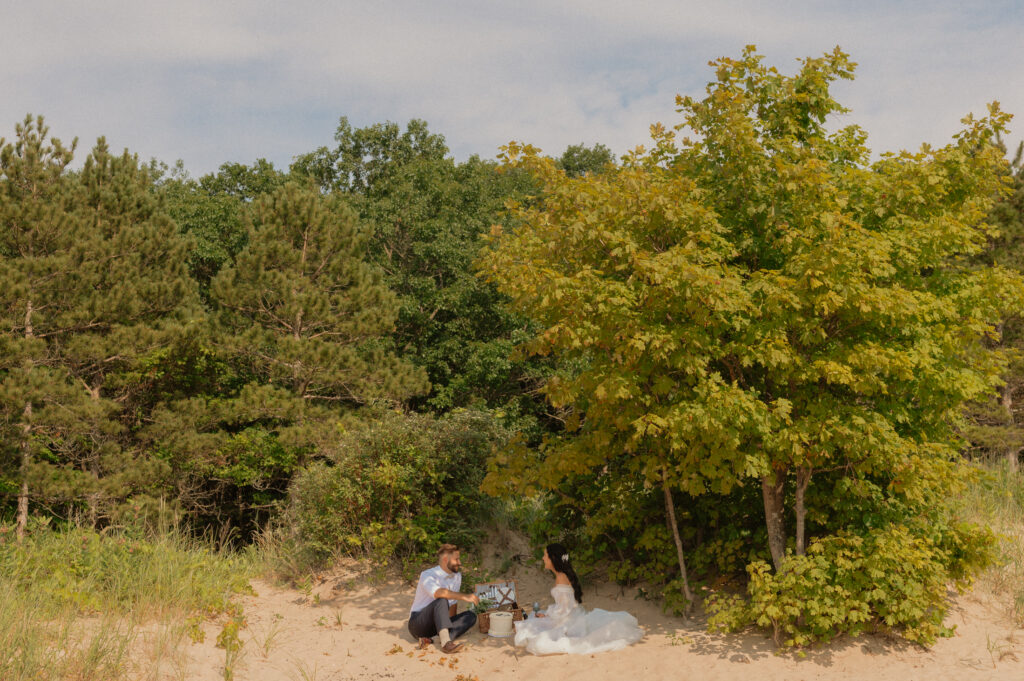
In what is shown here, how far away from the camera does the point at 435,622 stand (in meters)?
7.65

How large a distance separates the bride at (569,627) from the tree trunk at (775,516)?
1583 mm

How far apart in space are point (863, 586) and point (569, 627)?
9.10 ft

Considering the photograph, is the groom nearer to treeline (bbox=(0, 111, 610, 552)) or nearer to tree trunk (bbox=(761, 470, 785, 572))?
treeline (bbox=(0, 111, 610, 552))

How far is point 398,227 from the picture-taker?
23484 millimetres

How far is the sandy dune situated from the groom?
0.17 meters

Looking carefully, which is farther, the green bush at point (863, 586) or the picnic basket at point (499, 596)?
the picnic basket at point (499, 596)

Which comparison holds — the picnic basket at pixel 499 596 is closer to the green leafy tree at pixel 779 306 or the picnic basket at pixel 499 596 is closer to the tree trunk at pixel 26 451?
the green leafy tree at pixel 779 306

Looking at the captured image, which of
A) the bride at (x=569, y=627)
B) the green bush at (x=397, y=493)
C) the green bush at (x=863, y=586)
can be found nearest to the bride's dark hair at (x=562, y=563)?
the bride at (x=569, y=627)

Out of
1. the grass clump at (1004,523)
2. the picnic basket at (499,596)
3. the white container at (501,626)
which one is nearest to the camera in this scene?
the grass clump at (1004,523)

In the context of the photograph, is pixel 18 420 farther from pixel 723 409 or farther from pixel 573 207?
pixel 723 409

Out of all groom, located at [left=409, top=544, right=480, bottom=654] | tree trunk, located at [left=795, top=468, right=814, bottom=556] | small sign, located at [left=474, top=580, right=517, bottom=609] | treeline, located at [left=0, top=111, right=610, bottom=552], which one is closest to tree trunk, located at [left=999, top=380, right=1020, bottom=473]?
treeline, located at [left=0, top=111, right=610, bottom=552]

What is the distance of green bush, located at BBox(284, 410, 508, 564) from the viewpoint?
32.4 feet

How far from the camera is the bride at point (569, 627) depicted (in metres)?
7.34

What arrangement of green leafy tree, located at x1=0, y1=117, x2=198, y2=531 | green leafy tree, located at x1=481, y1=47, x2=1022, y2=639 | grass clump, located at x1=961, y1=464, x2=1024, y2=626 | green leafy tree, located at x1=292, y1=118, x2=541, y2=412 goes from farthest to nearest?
green leafy tree, located at x1=292, y1=118, x2=541, y2=412 → green leafy tree, located at x1=0, y1=117, x2=198, y2=531 → grass clump, located at x1=961, y1=464, x2=1024, y2=626 → green leafy tree, located at x1=481, y1=47, x2=1022, y2=639
